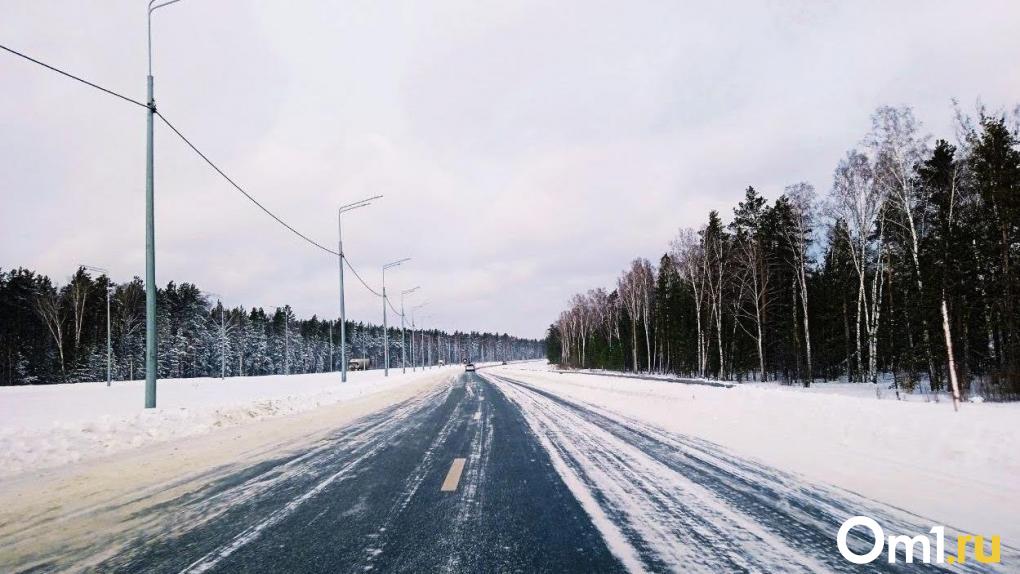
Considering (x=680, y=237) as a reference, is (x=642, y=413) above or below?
below

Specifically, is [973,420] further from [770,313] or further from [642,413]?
[770,313]

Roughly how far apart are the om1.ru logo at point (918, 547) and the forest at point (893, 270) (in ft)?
52.4

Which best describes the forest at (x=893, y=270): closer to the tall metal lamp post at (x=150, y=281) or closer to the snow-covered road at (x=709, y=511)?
the snow-covered road at (x=709, y=511)

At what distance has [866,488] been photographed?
538 cm

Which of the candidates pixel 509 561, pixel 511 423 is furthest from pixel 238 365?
pixel 509 561

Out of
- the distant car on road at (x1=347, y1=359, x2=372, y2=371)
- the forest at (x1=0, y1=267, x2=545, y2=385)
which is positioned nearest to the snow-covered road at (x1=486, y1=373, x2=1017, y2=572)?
the forest at (x1=0, y1=267, x2=545, y2=385)

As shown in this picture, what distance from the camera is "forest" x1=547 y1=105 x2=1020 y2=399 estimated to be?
20.2 meters

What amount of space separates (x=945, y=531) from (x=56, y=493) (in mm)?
8678

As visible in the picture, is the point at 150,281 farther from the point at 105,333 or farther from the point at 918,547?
the point at 105,333

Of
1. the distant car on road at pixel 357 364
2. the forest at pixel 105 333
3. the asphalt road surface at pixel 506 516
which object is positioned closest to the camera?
the asphalt road surface at pixel 506 516

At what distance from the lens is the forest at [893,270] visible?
20.2m

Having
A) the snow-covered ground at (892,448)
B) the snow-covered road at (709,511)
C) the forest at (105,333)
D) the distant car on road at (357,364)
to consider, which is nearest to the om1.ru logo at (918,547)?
the snow-covered road at (709,511)

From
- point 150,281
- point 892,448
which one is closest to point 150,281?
point 150,281

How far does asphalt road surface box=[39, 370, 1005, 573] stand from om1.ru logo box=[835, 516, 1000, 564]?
95 mm
